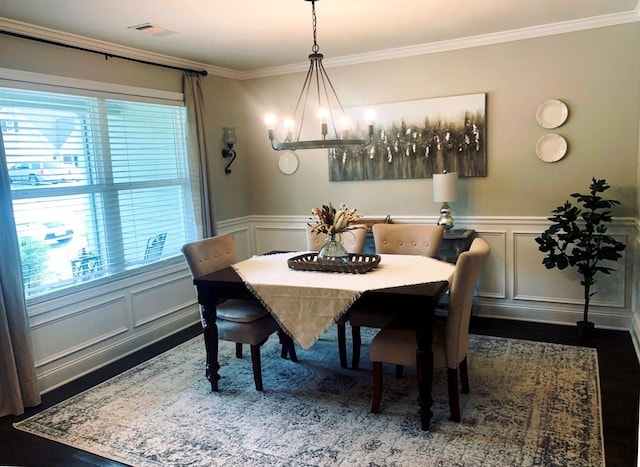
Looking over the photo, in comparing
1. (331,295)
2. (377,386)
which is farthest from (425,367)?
(331,295)

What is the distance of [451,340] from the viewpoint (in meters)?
2.80

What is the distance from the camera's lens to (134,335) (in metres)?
4.27

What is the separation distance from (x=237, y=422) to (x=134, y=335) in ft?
5.70

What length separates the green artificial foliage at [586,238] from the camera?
151 inches

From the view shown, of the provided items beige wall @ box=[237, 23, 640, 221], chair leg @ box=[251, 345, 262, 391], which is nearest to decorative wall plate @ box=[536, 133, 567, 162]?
beige wall @ box=[237, 23, 640, 221]

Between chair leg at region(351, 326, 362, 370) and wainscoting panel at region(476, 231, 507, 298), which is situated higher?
wainscoting panel at region(476, 231, 507, 298)

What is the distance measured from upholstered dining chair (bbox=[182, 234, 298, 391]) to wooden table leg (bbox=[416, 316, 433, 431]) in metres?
1.09

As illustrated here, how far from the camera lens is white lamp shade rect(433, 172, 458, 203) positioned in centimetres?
432

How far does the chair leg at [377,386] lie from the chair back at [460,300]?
0.41m

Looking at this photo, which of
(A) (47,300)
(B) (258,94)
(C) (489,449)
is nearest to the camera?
(C) (489,449)

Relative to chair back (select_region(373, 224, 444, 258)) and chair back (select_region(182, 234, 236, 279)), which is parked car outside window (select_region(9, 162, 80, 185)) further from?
chair back (select_region(373, 224, 444, 258))

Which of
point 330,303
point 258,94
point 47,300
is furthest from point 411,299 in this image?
point 258,94

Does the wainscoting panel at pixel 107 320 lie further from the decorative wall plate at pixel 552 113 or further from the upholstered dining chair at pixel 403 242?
the decorative wall plate at pixel 552 113

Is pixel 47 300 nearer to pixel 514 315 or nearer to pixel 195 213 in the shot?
pixel 195 213
